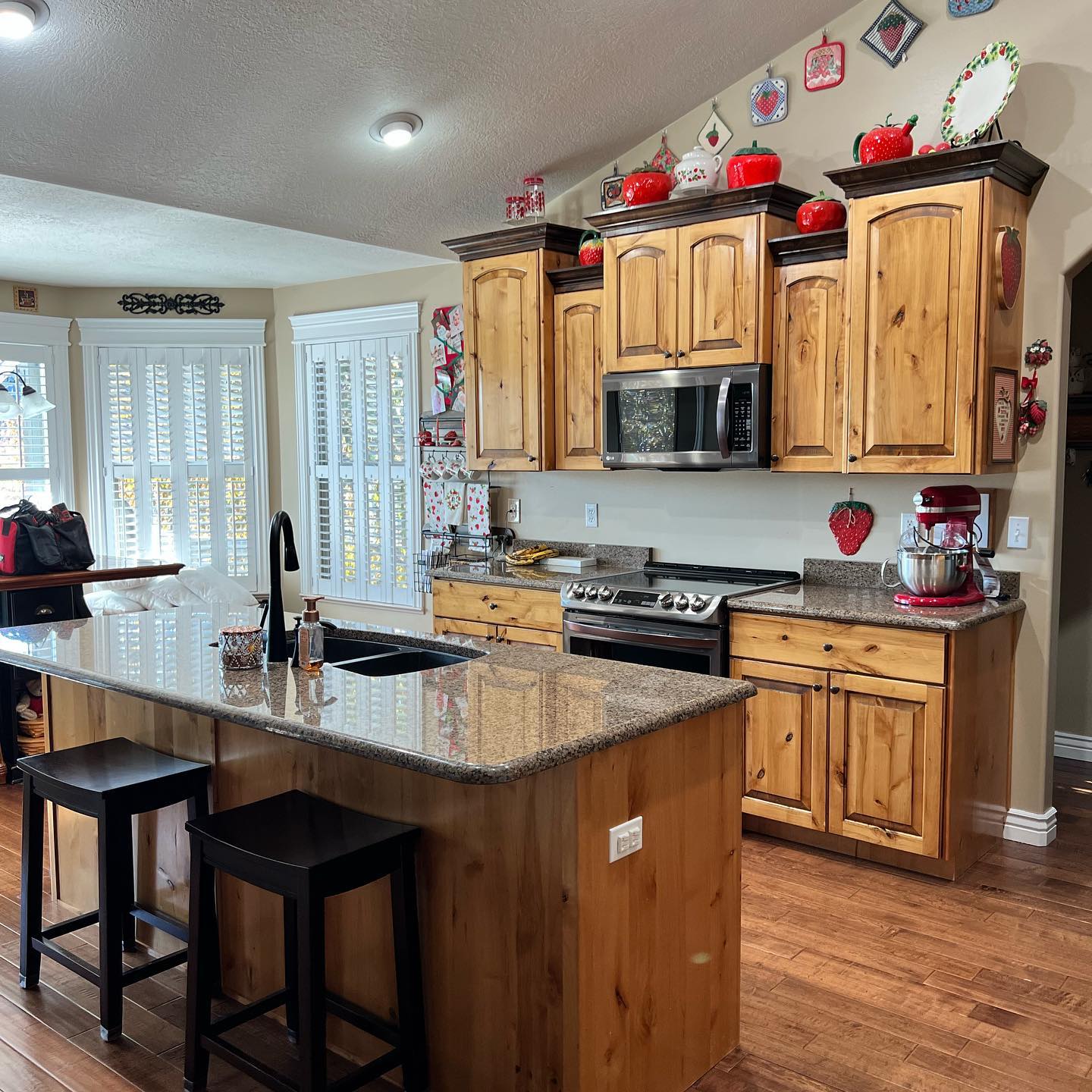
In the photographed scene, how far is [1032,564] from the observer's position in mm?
3762

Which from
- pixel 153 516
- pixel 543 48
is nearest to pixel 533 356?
pixel 543 48

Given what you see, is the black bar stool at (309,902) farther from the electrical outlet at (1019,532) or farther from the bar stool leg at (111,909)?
the electrical outlet at (1019,532)

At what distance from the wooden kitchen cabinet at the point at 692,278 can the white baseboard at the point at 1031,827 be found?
192 cm

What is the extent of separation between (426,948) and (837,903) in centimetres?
161

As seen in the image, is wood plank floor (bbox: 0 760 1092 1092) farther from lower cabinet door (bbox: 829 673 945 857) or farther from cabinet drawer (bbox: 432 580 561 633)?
cabinet drawer (bbox: 432 580 561 633)

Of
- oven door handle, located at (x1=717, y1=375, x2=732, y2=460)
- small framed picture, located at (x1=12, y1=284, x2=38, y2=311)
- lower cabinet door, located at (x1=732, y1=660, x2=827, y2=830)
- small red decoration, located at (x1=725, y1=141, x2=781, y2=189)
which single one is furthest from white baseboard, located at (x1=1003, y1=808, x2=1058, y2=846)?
small framed picture, located at (x1=12, y1=284, x2=38, y2=311)

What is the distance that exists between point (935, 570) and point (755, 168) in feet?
5.36

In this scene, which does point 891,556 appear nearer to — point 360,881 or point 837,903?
point 837,903

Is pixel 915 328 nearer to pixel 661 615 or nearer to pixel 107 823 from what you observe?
pixel 661 615

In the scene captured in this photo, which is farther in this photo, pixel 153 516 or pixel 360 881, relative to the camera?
pixel 153 516

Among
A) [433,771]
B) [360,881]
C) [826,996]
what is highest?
[433,771]

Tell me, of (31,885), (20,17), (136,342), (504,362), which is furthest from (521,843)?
(136,342)

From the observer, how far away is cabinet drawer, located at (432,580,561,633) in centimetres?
448

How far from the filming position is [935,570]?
11.8 ft
